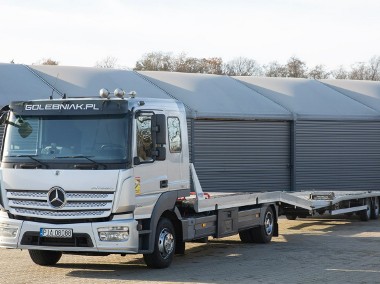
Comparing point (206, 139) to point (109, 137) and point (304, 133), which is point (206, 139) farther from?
point (109, 137)

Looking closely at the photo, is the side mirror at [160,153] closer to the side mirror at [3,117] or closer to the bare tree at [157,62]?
the side mirror at [3,117]

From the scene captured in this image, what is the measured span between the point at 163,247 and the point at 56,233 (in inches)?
65.6

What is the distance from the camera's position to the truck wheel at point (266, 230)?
51.0ft

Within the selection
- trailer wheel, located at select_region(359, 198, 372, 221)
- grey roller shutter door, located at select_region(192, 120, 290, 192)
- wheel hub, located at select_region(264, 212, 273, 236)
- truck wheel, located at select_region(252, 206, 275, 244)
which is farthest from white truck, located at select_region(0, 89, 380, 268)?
grey roller shutter door, located at select_region(192, 120, 290, 192)

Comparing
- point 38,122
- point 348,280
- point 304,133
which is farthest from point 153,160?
point 304,133

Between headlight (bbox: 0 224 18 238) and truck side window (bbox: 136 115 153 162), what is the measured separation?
6.81 feet

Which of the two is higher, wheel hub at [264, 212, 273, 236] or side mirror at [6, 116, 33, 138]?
side mirror at [6, 116, 33, 138]

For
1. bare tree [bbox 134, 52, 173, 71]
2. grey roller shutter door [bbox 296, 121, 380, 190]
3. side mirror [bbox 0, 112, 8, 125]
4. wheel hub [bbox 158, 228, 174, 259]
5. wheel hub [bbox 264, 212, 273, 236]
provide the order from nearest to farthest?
side mirror [bbox 0, 112, 8, 125]
wheel hub [bbox 158, 228, 174, 259]
wheel hub [bbox 264, 212, 273, 236]
grey roller shutter door [bbox 296, 121, 380, 190]
bare tree [bbox 134, 52, 173, 71]

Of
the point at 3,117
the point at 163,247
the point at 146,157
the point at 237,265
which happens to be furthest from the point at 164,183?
the point at 3,117

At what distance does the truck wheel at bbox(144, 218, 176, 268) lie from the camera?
38.9 ft

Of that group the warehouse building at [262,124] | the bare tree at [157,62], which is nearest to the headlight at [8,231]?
the warehouse building at [262,124]

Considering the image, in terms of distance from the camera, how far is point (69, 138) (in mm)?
11438

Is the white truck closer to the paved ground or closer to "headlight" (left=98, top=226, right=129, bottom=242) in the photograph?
"headlight" (left=98, top=226, right=129, bottom=242)

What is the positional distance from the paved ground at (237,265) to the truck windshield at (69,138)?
1.73 metres
